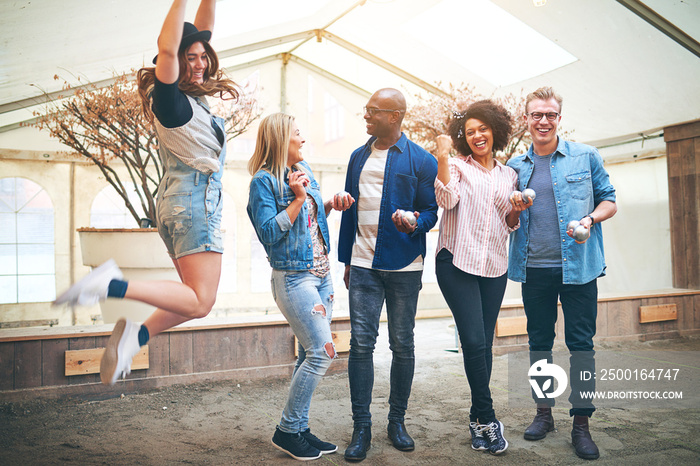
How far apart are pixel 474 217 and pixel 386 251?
432mm

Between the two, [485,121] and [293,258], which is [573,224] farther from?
[293,258]

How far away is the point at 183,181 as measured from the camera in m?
1.97

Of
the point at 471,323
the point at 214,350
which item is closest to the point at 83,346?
the point at 214,350

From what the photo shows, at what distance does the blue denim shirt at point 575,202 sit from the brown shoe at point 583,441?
2.05 feet

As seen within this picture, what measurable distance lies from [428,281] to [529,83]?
11.3 ft

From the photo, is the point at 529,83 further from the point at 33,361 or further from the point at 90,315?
the point at 90,315

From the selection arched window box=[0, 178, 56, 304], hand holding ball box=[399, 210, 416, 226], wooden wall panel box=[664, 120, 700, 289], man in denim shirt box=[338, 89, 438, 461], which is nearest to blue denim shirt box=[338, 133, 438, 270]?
man in denim shirt box=[338, 89, 438, 461]

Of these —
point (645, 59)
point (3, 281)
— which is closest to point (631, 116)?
point (645, 59)

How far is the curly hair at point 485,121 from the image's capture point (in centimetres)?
248

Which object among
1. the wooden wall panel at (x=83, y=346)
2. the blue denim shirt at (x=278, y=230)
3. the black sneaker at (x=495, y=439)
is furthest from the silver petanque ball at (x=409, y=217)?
the wooden wall panel at (x=83, y=346)

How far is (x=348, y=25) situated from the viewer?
22.8 ft

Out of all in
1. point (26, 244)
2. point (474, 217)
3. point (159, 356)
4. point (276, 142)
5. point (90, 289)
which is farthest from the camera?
point (26, 244)

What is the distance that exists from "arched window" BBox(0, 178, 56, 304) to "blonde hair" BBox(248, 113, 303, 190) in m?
5.81

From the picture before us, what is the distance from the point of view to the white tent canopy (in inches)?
176
